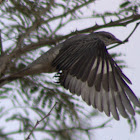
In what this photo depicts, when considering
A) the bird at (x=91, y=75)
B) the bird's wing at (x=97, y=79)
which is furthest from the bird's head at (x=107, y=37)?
the bird's wing at (x=97, y=79)

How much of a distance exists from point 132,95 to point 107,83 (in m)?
0.29

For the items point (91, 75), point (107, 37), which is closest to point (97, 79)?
point (91, 75)

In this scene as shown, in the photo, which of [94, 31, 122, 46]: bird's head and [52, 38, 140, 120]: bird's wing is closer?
[52, 38, 140, 120]: bird's wing

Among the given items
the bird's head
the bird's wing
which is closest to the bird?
the bird's wing

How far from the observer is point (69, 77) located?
3900 mm

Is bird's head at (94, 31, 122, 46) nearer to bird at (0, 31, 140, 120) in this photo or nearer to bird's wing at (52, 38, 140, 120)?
bird at (0, 31, 140, 120)

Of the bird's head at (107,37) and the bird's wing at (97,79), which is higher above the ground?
the bird's head at (107,37)

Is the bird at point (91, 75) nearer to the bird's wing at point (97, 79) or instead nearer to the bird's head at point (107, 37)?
the bird's wing at point (97, 79)

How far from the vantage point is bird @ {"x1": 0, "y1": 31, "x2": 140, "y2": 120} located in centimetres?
347

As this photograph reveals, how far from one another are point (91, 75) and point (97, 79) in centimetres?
7

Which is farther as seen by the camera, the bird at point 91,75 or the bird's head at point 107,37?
the bird's head at point 107,37

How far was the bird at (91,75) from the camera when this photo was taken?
347 cm

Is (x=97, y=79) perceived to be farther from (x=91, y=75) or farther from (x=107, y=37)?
(x=107, y=37)

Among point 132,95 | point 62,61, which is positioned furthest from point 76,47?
point 132,95
